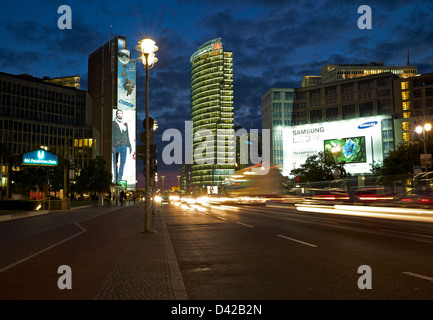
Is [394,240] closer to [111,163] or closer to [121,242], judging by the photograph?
[121,242]

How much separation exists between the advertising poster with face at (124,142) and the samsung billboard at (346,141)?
70.9 metres

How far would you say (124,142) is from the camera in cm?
15700

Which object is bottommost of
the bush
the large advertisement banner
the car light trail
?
the car light trail

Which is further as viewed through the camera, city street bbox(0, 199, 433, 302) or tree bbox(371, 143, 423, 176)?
tree bbox(371, 143, 423, 176)

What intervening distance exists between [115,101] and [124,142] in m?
17.1

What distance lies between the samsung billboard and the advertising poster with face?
70.9 meters

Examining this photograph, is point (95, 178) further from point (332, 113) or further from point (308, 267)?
point (332, 113)

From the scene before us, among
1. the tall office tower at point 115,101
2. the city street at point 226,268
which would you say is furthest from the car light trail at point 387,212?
the tall office tower at point 115,101

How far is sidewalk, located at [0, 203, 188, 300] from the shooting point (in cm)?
561

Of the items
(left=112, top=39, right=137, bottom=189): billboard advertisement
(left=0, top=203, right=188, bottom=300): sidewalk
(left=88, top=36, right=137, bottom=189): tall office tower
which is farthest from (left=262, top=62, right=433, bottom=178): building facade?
(left=0, top=203, right=188, bottom=300): sidewalk

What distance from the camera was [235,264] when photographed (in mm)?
8070

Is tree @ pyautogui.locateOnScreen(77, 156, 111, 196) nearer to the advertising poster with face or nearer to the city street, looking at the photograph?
the city street

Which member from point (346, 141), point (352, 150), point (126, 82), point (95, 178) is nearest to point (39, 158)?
point (95, 178)

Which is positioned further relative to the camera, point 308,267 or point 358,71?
point 358,71
